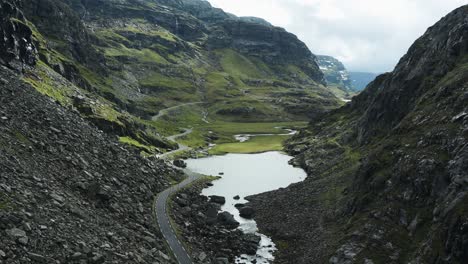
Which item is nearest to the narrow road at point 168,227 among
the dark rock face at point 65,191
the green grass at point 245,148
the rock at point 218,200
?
the dark rock face at point 65,191

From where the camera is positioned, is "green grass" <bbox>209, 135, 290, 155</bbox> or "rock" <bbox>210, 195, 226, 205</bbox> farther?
"green grass" <bbox>209, 135, 290, 155</bbox>

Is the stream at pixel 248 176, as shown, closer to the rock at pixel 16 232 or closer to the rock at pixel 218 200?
the rock at pixel 218 200

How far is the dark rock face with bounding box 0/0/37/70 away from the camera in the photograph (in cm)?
11644

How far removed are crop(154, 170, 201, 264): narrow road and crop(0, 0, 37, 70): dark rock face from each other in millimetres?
58552

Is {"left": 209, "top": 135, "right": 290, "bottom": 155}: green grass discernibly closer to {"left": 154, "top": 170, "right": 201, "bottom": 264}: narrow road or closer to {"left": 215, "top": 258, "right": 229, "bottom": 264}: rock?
{"left": 154, "top": 170, "right": 201, "bottom": 264}: narrow road

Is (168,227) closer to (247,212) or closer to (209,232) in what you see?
(209,232)

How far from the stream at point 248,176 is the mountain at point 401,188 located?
11.0 feet

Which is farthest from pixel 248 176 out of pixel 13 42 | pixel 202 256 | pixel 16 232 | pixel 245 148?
pixel 16 232

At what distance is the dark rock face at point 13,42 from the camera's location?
116438mm

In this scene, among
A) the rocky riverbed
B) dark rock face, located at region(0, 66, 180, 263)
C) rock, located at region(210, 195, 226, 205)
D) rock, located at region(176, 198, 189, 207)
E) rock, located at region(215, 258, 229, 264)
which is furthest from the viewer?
rock, located at region(210, 195, 226, 205)

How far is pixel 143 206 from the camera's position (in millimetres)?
75000

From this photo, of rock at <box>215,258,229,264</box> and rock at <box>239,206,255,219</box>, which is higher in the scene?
rock at <box>239,206,255,219</box>

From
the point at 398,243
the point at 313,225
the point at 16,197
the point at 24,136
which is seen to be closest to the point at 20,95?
the point at 24,136

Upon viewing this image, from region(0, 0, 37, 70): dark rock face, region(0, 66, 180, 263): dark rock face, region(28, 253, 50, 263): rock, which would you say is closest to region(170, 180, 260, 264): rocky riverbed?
region(0, 66, 180, 263): dark rock face
